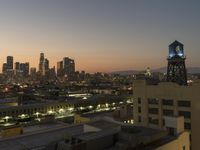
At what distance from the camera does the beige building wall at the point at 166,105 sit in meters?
Answer: 42.0

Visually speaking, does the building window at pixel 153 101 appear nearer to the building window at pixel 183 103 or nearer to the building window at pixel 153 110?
the building window at pixel 153 110

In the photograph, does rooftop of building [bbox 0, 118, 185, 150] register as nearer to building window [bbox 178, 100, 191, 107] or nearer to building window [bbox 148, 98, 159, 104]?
building window [bbox 178, 100, 191, 107]

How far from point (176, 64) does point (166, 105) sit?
30423 millimetres

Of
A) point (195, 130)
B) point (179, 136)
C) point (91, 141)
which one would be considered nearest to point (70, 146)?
point (91, 141)

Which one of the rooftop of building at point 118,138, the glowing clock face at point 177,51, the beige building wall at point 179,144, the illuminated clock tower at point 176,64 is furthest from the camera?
the illuminated clock tower at point 176,64

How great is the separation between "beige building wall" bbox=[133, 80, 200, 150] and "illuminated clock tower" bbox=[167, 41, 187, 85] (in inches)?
1018

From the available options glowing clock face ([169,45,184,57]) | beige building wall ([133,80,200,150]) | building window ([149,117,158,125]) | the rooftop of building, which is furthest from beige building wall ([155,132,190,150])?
glowing clock face ([169,45,184,57])

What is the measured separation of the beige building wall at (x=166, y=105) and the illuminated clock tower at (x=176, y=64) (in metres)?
25.9

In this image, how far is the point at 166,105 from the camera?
4597cm

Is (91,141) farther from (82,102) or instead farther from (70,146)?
(82,102)

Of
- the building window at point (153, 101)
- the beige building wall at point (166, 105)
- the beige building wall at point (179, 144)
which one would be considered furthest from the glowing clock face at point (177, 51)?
the beige building wall at point (179, 144)

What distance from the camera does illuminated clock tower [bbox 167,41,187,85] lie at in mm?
70938

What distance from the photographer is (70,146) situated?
1981 cm

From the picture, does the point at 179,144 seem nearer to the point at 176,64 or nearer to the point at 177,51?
the point at 177,51
